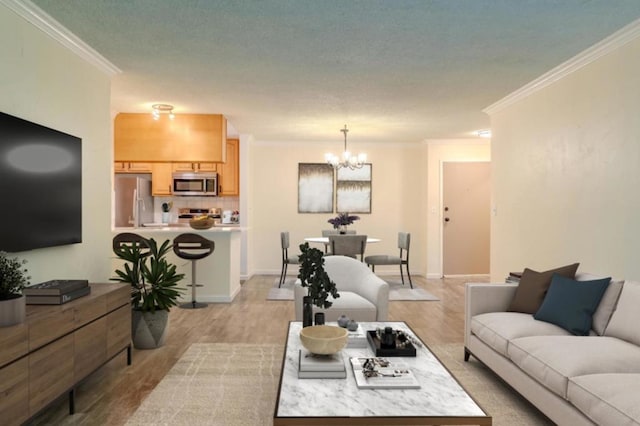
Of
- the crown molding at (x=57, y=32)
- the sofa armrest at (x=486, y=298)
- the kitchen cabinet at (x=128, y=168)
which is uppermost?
the crown molding at (x=57, y=32)

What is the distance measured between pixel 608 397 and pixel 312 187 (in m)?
6.42

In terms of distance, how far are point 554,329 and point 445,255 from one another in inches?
204

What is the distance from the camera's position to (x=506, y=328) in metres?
2.82

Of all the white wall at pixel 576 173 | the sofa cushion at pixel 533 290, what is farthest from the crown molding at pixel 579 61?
the sofa cushion at pixel 533 290

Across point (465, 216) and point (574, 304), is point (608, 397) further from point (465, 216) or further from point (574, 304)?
point (465, 216)

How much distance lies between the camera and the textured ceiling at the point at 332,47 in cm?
273

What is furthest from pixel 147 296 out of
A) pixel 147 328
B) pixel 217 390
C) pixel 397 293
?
pixel 397 293

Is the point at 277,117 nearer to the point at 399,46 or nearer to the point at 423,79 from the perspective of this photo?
the point at 423,79

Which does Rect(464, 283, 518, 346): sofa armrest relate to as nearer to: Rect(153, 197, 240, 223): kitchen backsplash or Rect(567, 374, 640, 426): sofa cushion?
Rect(567, 374, 640, 426): sofa cushion

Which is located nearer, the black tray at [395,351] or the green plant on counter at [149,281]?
the black tray at [395,351]

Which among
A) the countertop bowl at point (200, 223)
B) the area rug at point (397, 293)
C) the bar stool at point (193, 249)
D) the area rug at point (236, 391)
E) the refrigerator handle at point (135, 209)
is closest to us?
the area rug at point (236, 391)

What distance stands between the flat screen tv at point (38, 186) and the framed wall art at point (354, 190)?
516cm

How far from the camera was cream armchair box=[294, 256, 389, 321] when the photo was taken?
3.52m

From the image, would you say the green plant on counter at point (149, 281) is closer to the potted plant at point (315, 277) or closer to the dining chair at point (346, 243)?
the potted plant at point (315, 277)
